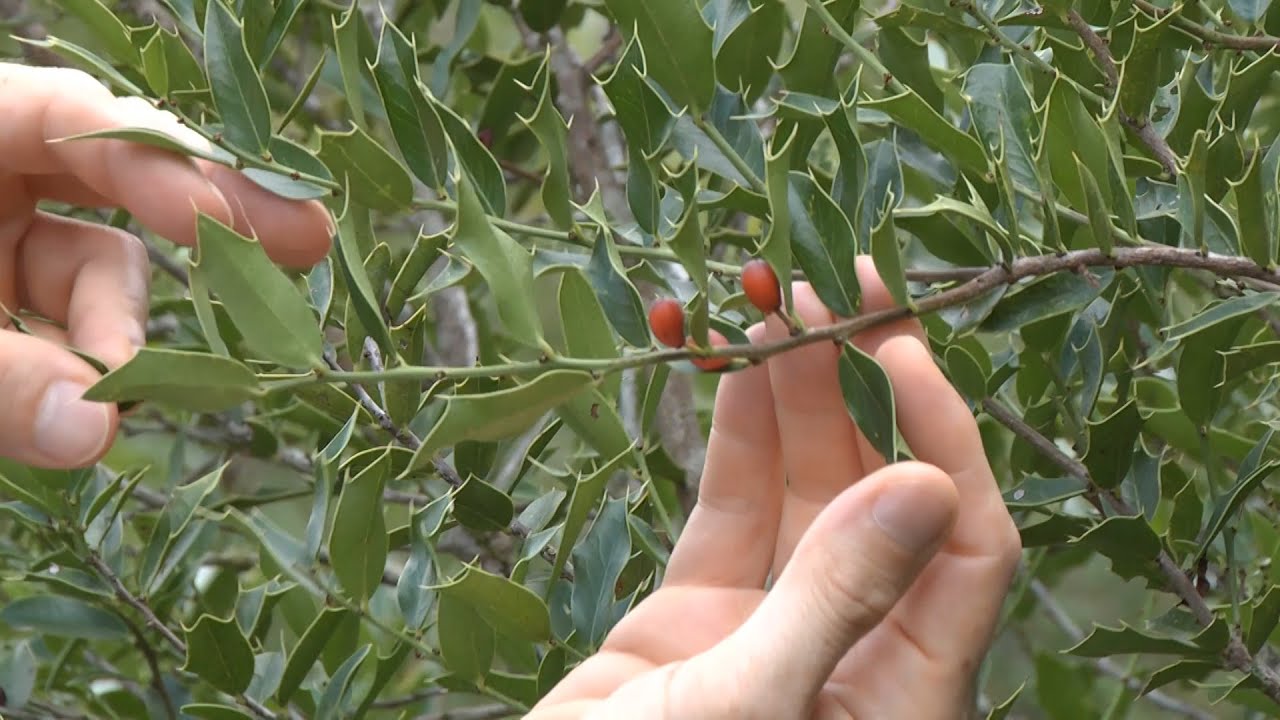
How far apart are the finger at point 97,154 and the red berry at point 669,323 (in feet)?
1.00

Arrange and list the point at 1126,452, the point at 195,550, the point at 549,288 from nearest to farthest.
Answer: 1. the point at 1126,452
2. the point at 195,550
3. the point at 549,288

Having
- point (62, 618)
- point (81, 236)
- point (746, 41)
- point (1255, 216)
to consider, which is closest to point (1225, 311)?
point (1255, 216)

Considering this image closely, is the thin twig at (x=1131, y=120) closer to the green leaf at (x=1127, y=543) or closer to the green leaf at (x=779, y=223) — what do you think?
the green leaf at (x=1127, y=543)

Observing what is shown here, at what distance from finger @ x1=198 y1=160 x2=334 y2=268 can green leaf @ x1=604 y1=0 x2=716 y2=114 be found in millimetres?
232

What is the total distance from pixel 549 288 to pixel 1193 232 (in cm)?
200

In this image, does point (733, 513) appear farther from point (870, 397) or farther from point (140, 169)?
point (140, 169)

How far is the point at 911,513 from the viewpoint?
57 cm

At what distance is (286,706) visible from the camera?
39.4 inches

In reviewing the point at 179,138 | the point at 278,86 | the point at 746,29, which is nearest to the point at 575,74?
the point at 278,86

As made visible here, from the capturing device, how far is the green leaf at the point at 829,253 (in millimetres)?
645

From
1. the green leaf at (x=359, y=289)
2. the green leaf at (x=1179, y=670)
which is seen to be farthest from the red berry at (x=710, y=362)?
the green leaf at (x=1179, y=670)

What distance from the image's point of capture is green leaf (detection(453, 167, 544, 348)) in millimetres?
620

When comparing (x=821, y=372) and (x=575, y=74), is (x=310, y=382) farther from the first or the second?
(x=575, y=74)

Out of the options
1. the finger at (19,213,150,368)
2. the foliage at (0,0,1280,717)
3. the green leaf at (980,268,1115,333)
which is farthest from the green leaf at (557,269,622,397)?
the finger at (19,213,150,368)
